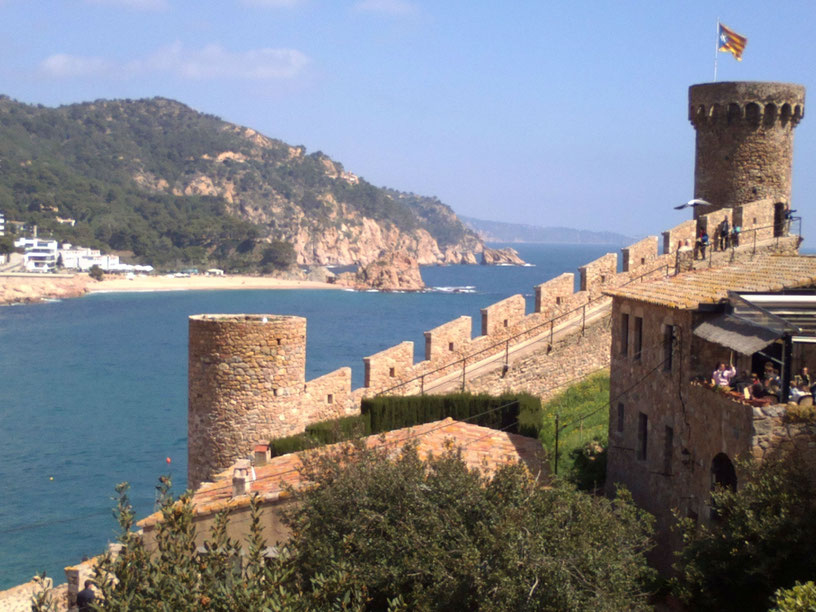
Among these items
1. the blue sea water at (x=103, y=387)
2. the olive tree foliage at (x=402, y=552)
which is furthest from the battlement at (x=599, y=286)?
the blue sea water at (x=103, y=387)

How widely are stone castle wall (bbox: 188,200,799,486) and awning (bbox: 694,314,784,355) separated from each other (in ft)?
15.2

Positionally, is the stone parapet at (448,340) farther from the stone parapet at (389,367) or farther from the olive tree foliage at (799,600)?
the olive tree foliage at (799,600)

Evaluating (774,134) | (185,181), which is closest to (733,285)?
(774,134)

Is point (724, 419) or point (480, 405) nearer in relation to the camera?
point (724, 419)

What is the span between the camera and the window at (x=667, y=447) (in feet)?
38.2

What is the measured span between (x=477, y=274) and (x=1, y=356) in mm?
106439

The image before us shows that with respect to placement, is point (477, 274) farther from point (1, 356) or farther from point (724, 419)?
point (724, 419)

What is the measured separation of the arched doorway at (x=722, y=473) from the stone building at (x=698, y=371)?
11mm

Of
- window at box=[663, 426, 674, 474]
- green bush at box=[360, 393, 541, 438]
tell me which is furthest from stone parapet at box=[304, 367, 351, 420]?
window at box=[663, 426, 674, 474]

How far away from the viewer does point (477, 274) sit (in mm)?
156250

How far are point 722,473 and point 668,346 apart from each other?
223 centimetres

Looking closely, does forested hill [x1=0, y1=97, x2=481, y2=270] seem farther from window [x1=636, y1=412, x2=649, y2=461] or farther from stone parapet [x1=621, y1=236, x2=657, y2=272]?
window [x1=636, y1=412, x2=649, y2=461]

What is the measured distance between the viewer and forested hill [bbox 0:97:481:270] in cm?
12581

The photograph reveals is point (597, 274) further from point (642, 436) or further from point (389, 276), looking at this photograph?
point (389, 276)
